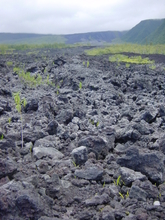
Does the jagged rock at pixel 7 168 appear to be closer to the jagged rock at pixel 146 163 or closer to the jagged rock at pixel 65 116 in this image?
the jagged rock at pixel 146 163

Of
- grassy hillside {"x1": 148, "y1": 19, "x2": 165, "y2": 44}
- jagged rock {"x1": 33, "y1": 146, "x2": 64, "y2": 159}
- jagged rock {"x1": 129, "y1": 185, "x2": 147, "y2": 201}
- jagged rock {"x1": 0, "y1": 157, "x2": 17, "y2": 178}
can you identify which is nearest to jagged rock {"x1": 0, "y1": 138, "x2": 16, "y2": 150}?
jagged rock {"x1": 33, "y1": 146, "x2": 64, "y2": 159}

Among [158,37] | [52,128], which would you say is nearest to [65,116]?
[52,128]

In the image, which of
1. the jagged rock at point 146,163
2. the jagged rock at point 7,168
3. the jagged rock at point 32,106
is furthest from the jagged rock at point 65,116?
the jagged rock at point 7,168

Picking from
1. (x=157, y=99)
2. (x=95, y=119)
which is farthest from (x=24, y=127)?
(x=157, y=99)

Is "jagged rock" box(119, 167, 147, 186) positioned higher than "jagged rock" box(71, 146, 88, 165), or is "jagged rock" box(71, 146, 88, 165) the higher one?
"jagged rock" box(71, 146, 88, 165)

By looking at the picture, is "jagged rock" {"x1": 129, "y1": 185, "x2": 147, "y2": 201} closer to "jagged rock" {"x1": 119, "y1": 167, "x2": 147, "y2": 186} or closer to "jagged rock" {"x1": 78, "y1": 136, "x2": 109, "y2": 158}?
"jagged rock" {"x1": 119, "y1": 167, "x2": 147, "y2": 186}

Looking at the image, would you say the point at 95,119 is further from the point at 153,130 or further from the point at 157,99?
the point at 157,99

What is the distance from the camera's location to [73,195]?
2.91m

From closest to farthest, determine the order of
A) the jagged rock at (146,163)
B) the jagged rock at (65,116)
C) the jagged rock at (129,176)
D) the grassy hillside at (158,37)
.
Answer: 1. the jagged rock at (129,176)
2. the jagged rock at (146,163)
3. the jagged rock at (65,116)
4. the grassy hillside at (158,37)

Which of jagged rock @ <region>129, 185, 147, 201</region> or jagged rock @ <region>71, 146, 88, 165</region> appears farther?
jagged rock @ <region>71, 146, 88, 165</region>

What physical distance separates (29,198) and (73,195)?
69cm

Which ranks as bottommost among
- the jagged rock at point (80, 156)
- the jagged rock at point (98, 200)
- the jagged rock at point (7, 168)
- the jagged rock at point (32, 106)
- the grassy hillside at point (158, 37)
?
the jagged rock at point (98, 200)

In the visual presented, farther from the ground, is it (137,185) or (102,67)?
(102,67)

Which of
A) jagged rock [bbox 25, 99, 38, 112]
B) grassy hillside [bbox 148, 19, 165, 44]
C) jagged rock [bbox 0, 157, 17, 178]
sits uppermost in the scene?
grassy hillside [bbox 148, 19, 165, 44]
